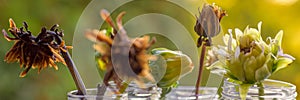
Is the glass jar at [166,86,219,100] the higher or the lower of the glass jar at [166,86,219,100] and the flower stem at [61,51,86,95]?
the lower

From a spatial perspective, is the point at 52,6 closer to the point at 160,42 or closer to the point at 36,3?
the point at 36,3

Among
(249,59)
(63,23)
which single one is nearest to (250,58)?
(249,59)

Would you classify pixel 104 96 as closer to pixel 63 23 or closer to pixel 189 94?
pixel 189 94

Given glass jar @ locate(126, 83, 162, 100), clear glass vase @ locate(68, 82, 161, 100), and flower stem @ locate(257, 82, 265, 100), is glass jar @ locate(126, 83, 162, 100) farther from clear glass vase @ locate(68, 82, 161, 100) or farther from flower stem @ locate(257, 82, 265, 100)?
flower stem @ locate(257, 82, 265, 100)

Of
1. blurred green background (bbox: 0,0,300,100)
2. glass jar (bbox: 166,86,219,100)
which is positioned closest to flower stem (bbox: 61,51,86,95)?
glass jar (bbox: 166,86,219,100)

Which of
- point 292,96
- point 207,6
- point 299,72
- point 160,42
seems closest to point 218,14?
point 207,6

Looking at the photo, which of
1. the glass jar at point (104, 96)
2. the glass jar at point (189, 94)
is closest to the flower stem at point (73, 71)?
the glass jar at point (104, 96)
